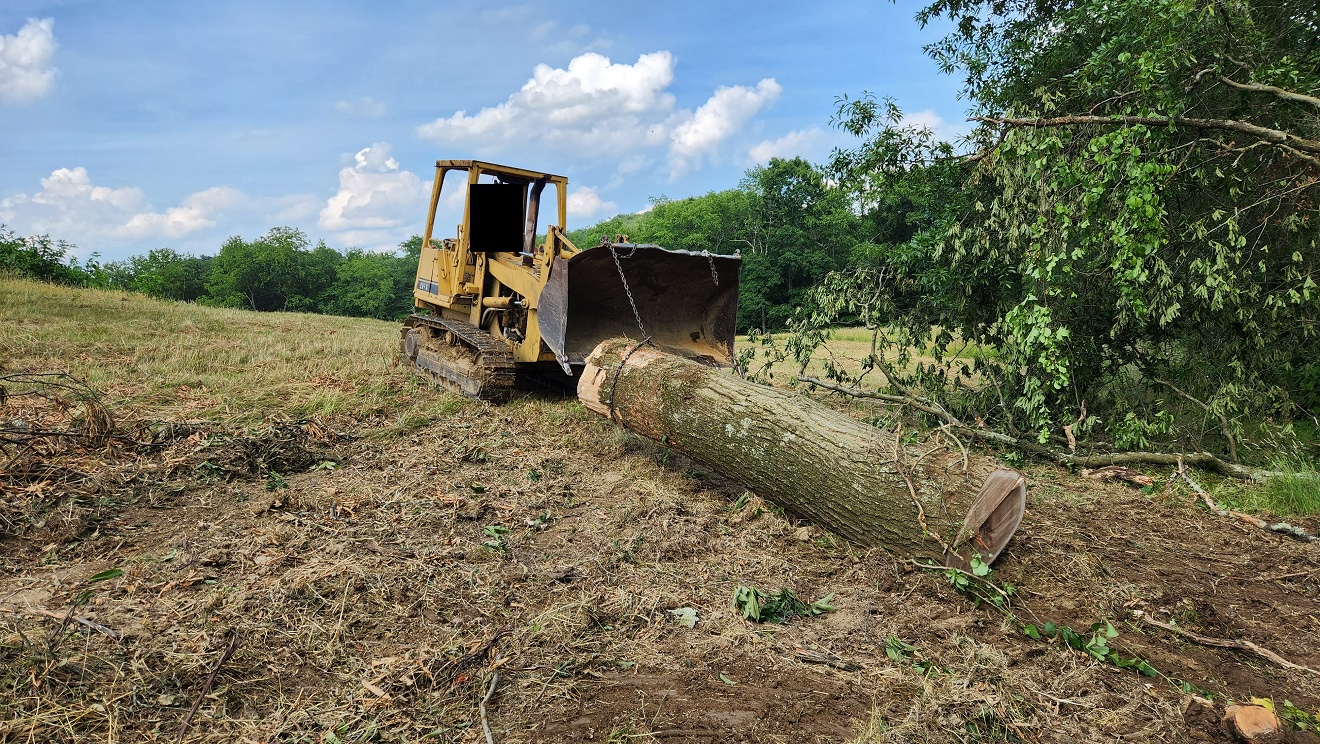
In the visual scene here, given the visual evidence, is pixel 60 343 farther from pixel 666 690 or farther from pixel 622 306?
pixel 666 690

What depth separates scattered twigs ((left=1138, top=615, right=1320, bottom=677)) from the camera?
3293 millimetres

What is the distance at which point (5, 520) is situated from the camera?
4.31 m

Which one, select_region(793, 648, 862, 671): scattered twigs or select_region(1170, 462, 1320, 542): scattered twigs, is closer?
select_region(793, 648, 862, 671): scattered twigs

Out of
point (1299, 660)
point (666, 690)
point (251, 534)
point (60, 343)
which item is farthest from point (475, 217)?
point (1299, 660)

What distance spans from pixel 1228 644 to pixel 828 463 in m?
2.04

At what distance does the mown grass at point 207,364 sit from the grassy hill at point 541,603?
3.31 feet

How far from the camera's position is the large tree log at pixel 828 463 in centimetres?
382

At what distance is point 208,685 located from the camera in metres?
2.74

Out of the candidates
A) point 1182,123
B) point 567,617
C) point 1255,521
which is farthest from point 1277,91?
point 567,617

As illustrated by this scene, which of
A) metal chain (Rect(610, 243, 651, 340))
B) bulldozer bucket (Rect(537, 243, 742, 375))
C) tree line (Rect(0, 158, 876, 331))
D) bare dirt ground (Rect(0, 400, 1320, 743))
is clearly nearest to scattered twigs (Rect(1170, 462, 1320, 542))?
bare dirt ground (Rect(0, 400, 1320, 743))

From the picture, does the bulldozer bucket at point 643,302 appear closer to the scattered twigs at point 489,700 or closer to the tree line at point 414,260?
the scattered twigs at point 489,700

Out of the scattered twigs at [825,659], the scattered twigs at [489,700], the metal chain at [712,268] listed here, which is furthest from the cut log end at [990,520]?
the metal chain at [712,268]

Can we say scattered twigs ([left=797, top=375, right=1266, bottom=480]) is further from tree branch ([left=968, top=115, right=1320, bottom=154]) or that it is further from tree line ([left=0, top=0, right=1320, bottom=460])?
tree branch ([left=968, top=115, right=1320, bottom=154])

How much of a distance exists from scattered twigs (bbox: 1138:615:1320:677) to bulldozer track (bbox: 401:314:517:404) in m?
6.08
